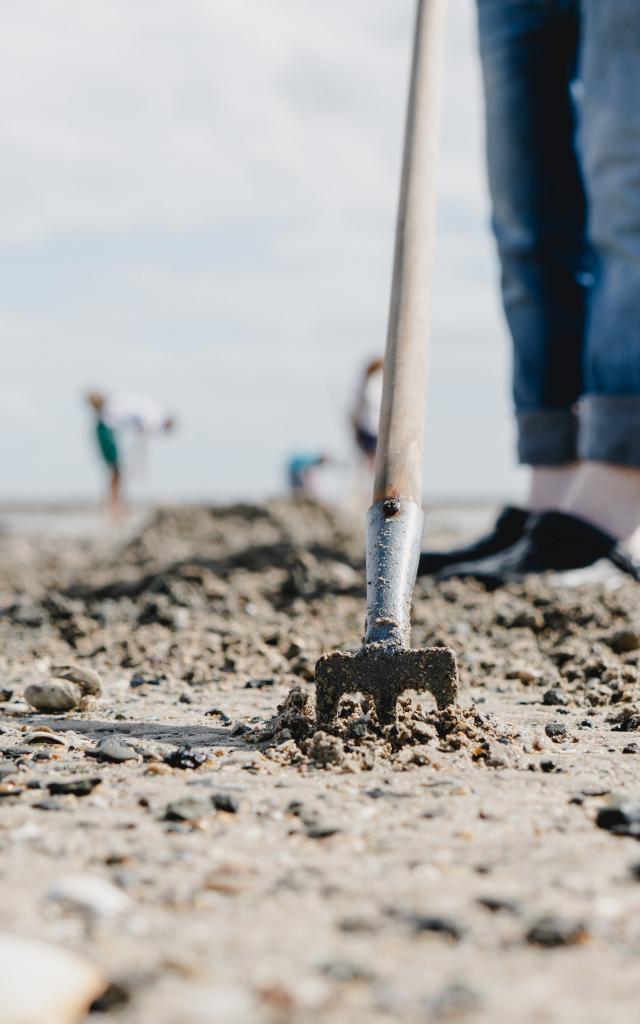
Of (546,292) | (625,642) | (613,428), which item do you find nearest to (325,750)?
(625,642)

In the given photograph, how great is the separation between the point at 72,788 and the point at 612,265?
2.53 m

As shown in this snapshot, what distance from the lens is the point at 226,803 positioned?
1441mm

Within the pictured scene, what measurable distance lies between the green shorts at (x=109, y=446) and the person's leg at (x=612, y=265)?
41.0ft

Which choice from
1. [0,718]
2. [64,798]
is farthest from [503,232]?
[64,798]

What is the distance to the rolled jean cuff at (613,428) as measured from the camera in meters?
3.21

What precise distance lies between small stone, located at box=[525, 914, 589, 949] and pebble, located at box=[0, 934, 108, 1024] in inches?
17.3

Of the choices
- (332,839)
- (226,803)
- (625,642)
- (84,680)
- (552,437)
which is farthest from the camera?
(552,437)

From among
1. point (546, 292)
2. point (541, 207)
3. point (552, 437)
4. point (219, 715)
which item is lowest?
point (219, 715)

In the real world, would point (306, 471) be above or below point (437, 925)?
below

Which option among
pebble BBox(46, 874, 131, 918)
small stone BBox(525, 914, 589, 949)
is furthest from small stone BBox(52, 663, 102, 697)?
small stone BBox(525, 914, 589, 949)

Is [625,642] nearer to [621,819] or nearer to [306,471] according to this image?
[621,819]

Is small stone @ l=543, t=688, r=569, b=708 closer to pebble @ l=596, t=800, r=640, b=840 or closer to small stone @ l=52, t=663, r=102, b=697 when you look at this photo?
pebble @ l=596, t=800, r=640, b=840

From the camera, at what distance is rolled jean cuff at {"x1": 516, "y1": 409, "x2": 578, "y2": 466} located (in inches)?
153

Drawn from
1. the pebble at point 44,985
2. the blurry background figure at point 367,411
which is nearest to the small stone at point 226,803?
the pebble at point 44,985
